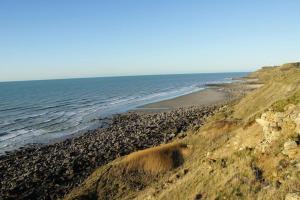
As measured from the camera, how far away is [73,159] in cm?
3259

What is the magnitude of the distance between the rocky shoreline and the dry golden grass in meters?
5.20

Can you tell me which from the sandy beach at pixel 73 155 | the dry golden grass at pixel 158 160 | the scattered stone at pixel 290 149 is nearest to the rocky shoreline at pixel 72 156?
the sandy beach at pixel 73 155

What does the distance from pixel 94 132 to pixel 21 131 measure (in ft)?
45.1

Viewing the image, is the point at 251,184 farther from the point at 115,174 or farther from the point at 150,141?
the point at 150,141

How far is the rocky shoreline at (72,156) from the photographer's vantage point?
26.1 meters

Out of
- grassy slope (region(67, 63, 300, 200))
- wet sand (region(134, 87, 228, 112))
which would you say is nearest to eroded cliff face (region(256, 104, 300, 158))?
grassy slope (region(67, 63, 300, 200))

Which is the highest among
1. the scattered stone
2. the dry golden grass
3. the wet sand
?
the scattered stone

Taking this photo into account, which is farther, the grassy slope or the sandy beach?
the sandy beach

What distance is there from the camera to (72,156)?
34188 millimetres

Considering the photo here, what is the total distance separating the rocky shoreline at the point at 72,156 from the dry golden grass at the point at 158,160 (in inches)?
205

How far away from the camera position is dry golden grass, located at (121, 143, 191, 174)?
23.4 metres

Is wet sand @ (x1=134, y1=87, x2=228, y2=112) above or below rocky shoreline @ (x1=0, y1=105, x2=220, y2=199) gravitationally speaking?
below

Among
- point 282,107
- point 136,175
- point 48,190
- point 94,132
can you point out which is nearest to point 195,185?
point 282,107

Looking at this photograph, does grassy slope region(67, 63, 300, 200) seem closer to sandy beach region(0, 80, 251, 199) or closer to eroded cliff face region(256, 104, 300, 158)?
eroded cliff face region(256, 104, 300, 158)
